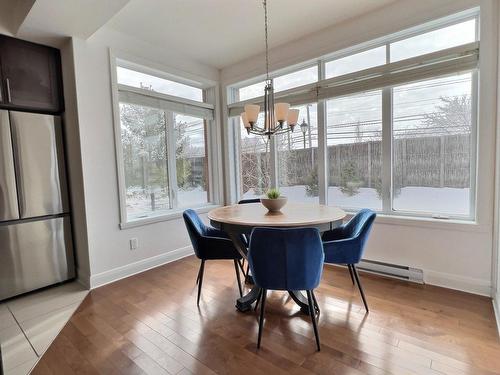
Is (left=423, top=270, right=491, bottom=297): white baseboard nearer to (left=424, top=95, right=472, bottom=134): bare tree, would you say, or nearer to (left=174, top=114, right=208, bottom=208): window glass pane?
(left=424, top=95, right=472, bottom=134): bare tree

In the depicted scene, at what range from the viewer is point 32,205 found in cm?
269

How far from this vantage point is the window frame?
9.98ft

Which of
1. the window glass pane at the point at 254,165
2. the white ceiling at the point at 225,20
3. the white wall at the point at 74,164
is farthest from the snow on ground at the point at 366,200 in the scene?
the white ceiling at the point at 225,20

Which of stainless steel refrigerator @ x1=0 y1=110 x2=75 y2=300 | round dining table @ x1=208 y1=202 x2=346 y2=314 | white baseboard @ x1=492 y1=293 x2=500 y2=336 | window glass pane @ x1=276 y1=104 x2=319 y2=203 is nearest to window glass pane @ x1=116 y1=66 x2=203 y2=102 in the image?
stainless steel refrigerator @ x1=0 y1=110 x2=75 y2=300

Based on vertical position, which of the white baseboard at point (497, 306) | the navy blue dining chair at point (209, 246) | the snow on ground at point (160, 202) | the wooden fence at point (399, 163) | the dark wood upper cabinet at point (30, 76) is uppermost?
the dark wood upper cabinet at point (30, 76)

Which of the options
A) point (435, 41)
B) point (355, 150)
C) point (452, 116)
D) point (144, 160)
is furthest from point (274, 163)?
point (435, 41)

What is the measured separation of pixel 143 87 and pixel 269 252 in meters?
2.81

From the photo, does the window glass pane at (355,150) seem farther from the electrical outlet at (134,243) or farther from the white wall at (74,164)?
the white wall at (74,164)

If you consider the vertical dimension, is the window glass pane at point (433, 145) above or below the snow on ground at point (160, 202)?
above

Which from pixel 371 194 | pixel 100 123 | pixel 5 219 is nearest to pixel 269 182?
pixel 371 194

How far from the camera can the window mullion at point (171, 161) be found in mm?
3727

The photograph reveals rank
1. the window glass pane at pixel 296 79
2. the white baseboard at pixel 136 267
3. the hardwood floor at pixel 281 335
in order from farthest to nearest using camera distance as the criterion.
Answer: the window glass pane at pixel 296 79 < the white baseboard at pixel 136 267 < the hardwood floor at pixel 281 335

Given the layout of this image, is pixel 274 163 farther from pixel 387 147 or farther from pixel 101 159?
pixel 101 159

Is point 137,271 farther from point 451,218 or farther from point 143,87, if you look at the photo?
point 451,218
